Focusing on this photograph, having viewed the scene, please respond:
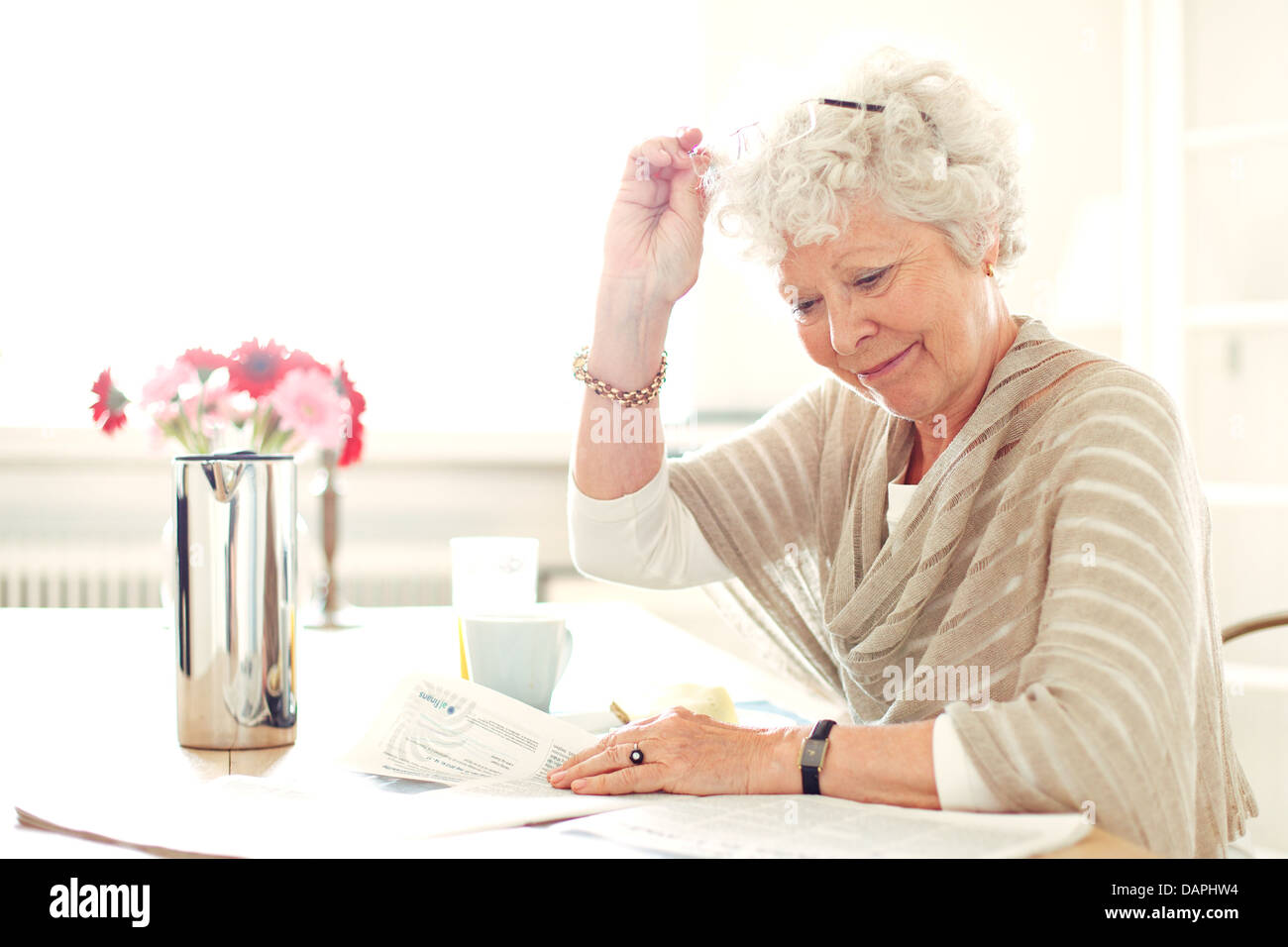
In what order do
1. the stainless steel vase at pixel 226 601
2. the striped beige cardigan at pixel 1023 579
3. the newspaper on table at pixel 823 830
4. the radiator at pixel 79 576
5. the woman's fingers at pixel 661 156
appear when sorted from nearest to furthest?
the newspaper on table at pixel 823 830 < the striped beige cardigan at pixel 1023 579 < the stainless steel vase at pixel 226 601 < the woman's fingers at pixel 661 156 < the radiator at pixel 79 576

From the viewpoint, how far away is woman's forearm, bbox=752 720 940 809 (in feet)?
2.41

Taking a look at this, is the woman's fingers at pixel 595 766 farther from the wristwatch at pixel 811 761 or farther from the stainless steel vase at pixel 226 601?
the stainless steel vase at pixel 226 601

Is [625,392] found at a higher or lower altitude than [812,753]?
higher

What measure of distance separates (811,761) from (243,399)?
0.60 metres

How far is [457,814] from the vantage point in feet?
2.32

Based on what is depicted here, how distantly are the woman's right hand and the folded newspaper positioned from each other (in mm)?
593

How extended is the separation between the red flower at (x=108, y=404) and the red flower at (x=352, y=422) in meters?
0.32

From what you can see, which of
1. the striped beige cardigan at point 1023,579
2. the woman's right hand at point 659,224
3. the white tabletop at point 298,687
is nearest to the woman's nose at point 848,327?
the striped beige cardigan at point 1023,579

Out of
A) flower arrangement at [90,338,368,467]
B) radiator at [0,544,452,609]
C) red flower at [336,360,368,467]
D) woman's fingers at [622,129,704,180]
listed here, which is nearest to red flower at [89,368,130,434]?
flower arrangement at [90,338,368,467]

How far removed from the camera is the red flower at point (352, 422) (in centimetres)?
150

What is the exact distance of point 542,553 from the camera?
293cm

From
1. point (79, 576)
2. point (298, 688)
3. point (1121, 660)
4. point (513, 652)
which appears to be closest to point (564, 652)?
point (513, 652)

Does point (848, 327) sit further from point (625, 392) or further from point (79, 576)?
point (79, 576)
